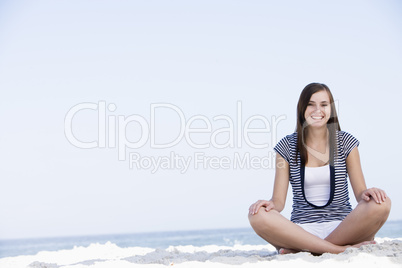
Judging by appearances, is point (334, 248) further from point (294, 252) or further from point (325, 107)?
point (325, 107)

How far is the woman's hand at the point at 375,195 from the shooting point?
287 cm

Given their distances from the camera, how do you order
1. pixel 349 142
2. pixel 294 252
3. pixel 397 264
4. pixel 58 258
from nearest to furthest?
1. pixel 397 264
2. pixel 294 252
3. pixel 349 142
4. pixel 58 258

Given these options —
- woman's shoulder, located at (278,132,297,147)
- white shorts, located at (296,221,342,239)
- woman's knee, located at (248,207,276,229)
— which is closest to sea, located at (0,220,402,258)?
woman's shoulder, located at (278,132,297,147)

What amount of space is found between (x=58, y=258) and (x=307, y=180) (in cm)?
301

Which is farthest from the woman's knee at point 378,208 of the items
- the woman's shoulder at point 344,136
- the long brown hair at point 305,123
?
the woman's shoulder at point 344,136

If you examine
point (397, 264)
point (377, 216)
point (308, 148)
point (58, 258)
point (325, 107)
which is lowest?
point (58, 258)

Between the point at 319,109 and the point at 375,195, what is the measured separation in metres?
0.78

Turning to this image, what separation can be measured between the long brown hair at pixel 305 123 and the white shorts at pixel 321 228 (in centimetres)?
41

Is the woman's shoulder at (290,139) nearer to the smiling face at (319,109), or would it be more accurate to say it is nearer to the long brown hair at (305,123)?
the long brown hair at (305,123)

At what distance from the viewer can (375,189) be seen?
2928mm

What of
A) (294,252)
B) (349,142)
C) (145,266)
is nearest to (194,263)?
(145,266)

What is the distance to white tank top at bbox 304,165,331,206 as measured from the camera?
3332mm

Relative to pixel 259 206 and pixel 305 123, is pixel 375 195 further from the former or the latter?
pixel 305 123

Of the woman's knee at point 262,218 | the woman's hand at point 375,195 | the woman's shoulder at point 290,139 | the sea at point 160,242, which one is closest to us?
the woman's hand at point 375,195
